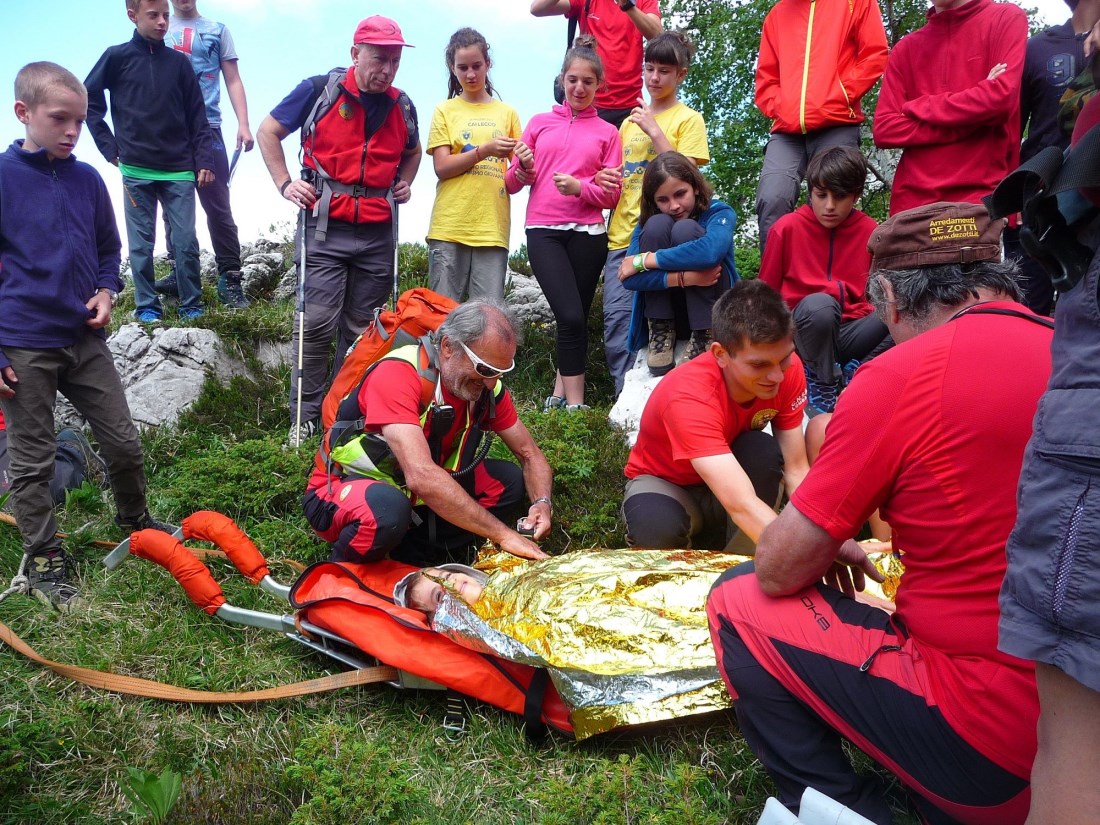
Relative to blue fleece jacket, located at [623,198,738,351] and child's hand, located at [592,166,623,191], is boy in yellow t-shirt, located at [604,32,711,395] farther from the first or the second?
blue fleece jacket, located at [623,198,738,351]

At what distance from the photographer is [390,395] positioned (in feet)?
12.7

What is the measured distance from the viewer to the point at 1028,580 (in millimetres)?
1484

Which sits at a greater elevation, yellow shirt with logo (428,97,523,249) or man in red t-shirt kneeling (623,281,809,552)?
yellow shirt with logo (428,97,523,249)

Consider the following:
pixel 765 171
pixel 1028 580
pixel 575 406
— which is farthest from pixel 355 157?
pixel 1028 580

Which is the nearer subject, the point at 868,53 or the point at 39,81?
the point at 39,81

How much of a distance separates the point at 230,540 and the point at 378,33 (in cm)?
330

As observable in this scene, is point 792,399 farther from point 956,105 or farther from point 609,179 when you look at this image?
point 609,179

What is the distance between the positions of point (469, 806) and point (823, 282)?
11.3ft

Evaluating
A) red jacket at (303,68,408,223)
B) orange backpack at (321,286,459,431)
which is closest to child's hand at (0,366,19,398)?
orange backpack at (321,286,459,431)

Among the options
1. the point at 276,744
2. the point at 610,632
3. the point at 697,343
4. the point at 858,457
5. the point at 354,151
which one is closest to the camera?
the point at 858,457

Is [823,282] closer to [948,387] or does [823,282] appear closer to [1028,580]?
[948,387]

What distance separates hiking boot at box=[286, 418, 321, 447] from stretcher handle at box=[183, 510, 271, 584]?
1.59 metres

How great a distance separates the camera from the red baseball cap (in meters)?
5.31

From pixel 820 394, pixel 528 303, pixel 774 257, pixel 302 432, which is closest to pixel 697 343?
pixel 774 257
